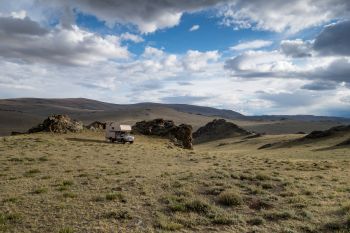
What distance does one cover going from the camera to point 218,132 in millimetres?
138750

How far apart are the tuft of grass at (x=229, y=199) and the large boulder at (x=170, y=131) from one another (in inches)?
1832

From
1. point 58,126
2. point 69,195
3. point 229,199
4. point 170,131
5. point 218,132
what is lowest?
point 218,132

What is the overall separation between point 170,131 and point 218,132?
7556 centimetres

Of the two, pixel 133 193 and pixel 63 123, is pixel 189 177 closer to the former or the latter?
pixel 133 193

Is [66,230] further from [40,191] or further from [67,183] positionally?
[67,183]

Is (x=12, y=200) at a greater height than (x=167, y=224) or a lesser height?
lesser

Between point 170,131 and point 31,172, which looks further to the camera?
point 170,131

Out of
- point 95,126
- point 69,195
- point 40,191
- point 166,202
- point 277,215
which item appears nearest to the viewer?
point 277,215

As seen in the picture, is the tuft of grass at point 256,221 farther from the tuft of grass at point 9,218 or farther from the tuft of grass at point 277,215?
the tuft of grass at point 9,218

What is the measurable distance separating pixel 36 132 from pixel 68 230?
4983 cm

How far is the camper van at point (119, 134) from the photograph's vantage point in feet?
173

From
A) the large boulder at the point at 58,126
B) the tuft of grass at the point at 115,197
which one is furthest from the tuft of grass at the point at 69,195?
the large boulder at the point at 58,126

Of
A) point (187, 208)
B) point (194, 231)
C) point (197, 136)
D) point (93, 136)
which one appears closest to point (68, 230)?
point (194, 231)

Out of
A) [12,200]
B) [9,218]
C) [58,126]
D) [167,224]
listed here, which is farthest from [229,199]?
[58,126]
